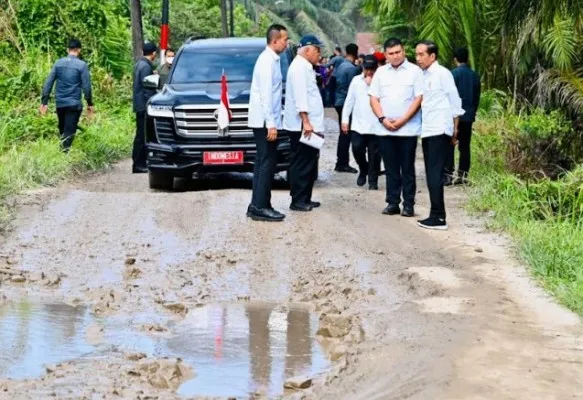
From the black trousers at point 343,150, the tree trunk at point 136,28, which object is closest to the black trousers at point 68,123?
the black trousers at point 343,150

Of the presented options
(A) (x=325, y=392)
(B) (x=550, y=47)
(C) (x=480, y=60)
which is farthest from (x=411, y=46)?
(A) (x=325, y=392)

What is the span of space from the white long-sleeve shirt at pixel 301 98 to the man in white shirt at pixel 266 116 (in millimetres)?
304

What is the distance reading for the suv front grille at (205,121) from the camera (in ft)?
48.7

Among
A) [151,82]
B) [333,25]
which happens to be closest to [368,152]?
[151,82]

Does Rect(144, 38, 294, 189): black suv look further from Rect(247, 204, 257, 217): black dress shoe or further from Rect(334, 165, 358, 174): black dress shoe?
Rect(334, 165, 358, 174): black dress shoe

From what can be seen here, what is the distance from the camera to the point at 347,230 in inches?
463

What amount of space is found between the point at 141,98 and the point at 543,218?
687 centimetres

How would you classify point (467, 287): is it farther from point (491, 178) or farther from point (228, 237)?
point (491, 178)

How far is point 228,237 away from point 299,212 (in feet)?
5.52

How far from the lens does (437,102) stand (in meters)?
12.1

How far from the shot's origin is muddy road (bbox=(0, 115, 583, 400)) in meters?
6.77

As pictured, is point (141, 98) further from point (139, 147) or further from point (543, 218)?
point (543, 218)

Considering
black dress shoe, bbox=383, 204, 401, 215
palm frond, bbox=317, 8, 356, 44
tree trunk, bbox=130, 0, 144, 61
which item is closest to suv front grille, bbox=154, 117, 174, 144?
black dress shoe, bbox=383, 204, 401, 215

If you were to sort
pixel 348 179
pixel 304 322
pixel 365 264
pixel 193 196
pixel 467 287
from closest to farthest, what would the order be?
1. pixel 304 322
2. pixel 467 287
3. pixel 365 264
4. pixel 193 196
5. pixel 348 179
